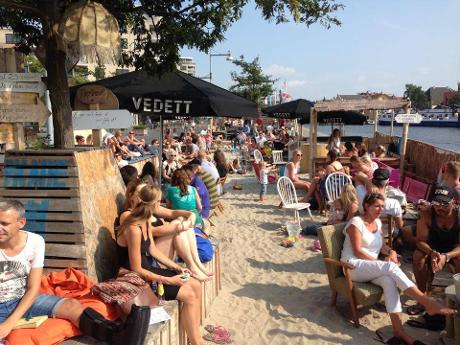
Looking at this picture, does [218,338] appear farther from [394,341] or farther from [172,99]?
[172,99]

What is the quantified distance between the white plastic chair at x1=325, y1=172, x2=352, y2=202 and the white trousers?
3.61 meters

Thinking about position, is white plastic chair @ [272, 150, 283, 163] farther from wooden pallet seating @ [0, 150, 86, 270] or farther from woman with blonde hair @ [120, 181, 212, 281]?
wooden pallet seating @ [0, 150, 86, 270]

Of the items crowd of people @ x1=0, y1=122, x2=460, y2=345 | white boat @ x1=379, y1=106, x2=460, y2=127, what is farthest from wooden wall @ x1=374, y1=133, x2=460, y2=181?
white boat @ x1=379, y1=106, x2=460, y2=127

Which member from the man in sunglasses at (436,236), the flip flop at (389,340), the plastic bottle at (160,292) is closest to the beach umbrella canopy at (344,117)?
the man in sunglasses at (436,236)

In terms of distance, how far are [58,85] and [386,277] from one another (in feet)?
11.2

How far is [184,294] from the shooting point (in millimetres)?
3354

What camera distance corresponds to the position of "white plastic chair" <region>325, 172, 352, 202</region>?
754 cm

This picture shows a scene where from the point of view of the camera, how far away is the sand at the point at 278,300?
3900 mm

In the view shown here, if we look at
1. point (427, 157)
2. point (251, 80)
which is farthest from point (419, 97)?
point (427, 157)

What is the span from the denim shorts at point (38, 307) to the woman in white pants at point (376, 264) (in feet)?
8.76

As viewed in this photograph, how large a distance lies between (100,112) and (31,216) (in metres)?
A: 1.17

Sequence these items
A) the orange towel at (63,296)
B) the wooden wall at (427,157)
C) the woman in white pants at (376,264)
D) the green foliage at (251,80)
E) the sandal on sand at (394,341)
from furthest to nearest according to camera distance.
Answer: the green foliage at (251,80), the wooden wall at (427,157), the woman in white pants at (376,264), the sandal on sand at (394,341), the orange towel at (63,296)

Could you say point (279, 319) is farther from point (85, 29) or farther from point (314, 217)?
point (314, 217)

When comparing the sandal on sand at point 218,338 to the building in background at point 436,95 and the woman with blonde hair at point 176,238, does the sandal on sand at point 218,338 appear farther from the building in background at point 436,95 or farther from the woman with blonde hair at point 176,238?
the building in background at point 436,95
